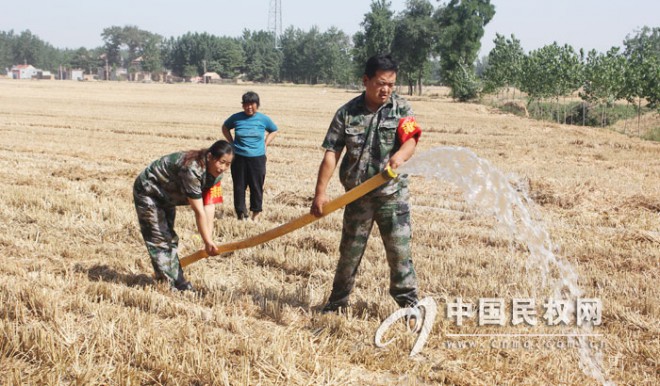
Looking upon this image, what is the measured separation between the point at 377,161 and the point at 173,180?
1728 millimetres

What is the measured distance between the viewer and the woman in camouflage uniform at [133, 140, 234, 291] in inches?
178

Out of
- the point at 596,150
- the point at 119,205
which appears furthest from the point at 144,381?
the point at 596,150

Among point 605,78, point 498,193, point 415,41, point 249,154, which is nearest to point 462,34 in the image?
point 415,41

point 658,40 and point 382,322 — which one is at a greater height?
point 658,40

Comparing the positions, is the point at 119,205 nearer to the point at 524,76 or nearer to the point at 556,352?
the point at 556,352

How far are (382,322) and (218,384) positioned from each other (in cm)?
139

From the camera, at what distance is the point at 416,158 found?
398cm

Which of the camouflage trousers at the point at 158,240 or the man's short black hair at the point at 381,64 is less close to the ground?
the man's short black hair at the point at 381,64

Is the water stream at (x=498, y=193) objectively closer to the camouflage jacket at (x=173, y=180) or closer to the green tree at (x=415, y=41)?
the camouflage jacket at (x=173, y=180)

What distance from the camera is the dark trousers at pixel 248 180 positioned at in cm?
735

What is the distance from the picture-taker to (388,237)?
4035 millimetres

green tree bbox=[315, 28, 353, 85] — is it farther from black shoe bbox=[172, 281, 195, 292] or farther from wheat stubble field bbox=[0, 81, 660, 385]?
black shoe bbox=[172, 281, 195, 292]

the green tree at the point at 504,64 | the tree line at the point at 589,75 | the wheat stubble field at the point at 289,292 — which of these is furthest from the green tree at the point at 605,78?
the wheat stubble field at the point at 289,292

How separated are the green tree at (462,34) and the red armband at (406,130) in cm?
5203
